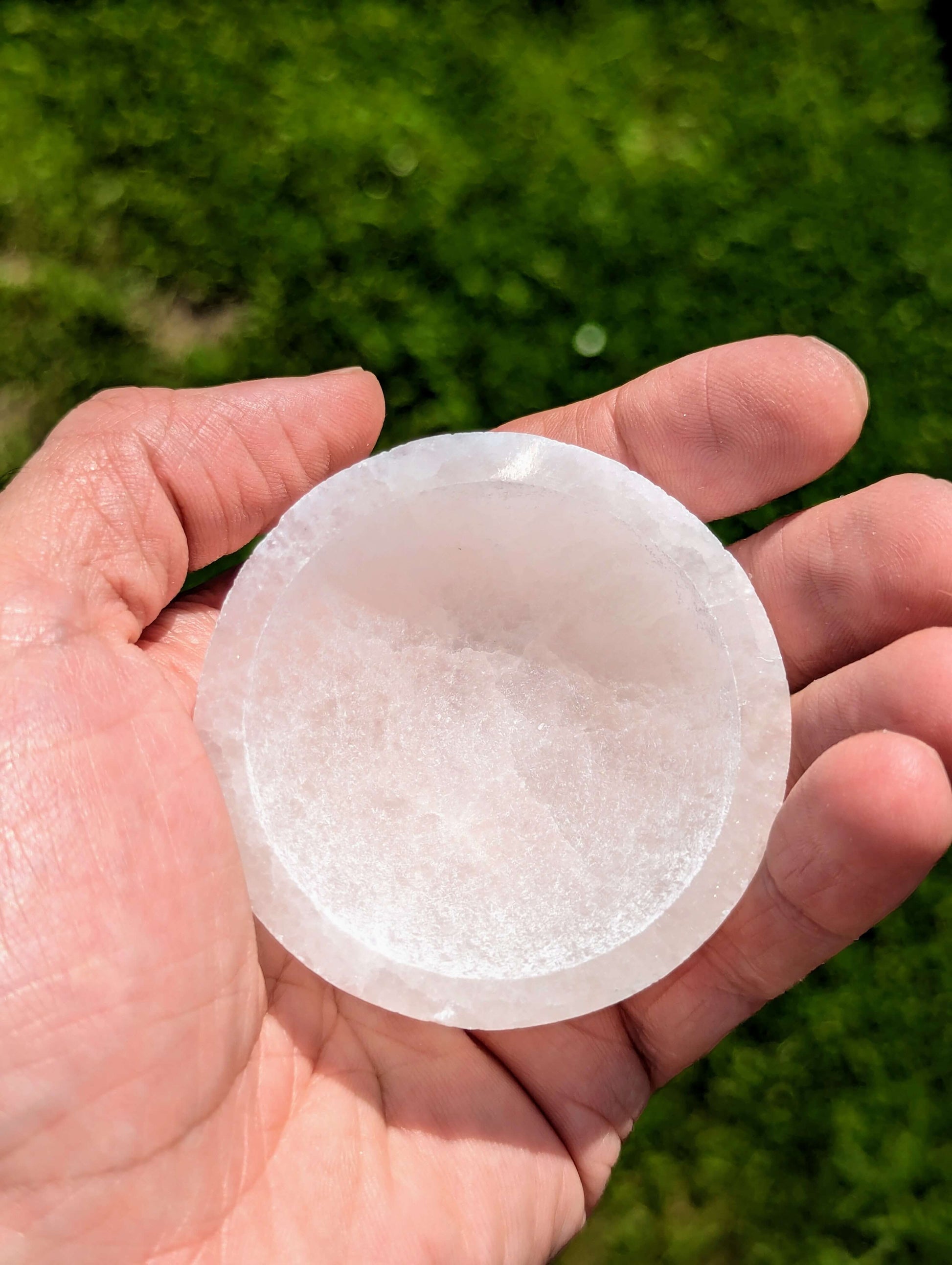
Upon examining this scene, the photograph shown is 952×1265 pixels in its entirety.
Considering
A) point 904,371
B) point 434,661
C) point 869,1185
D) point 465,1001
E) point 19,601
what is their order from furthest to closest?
point 904,371 → point 869,1185 → point 434,661 → point 465,1001 → point 19,601

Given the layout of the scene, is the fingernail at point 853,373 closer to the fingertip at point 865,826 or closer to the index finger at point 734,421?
the index finger at point 734,421

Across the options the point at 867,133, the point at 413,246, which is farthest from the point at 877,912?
the point at 867,133

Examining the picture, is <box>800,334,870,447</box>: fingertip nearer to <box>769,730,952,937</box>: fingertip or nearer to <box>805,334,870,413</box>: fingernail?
<box>805,334,870,413</box>: fingernail

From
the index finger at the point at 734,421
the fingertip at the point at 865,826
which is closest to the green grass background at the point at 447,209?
the index finger at the point at 734,421

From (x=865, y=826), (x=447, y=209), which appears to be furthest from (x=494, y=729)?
(x=447, y=209)

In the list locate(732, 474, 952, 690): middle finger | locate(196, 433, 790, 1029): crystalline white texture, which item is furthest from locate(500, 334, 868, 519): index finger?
locate(196, 433, 790, 1029): crystalline white texture

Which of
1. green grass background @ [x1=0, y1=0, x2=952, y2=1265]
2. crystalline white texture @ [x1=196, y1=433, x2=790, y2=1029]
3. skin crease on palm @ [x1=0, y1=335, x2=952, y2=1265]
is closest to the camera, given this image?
skin crease on palm @ [x1=0, y1=335, x2=952, y2=1265]

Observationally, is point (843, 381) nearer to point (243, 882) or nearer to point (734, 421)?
point (734, 421)

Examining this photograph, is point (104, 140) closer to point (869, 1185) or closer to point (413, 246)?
A: point (413, 246)
